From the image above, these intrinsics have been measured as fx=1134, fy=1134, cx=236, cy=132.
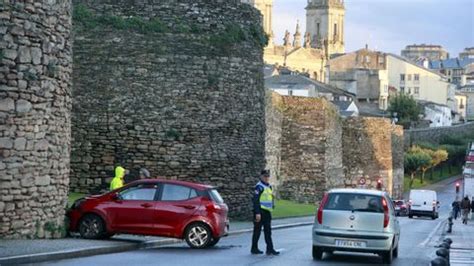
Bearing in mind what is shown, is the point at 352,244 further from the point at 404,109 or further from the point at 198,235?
the point at 404,109

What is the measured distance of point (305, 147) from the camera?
63.4m

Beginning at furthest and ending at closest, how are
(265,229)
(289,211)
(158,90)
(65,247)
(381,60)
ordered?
(381,60) < (289,211) < (158,90) < (265,229) < (65,247)

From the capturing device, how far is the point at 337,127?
7012 centimetres

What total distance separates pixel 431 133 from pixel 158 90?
101 metres

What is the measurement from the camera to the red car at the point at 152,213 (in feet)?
78.0

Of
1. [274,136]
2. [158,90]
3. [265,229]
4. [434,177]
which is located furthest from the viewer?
[434,177]

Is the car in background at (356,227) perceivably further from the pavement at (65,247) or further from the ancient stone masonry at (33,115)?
the ancient stone masonry at (33,115)

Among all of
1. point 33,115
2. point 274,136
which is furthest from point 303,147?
point 33,115

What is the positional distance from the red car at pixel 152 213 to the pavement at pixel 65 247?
1.18 feet

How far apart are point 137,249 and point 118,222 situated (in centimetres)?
70

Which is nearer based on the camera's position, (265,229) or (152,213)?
(265,229)

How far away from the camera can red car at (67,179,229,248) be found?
2378 centimetres

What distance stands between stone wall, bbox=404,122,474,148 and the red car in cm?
9769

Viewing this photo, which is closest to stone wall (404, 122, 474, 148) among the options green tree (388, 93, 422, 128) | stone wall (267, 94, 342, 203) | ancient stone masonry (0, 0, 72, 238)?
green tree (388, 93, 422, 128)
